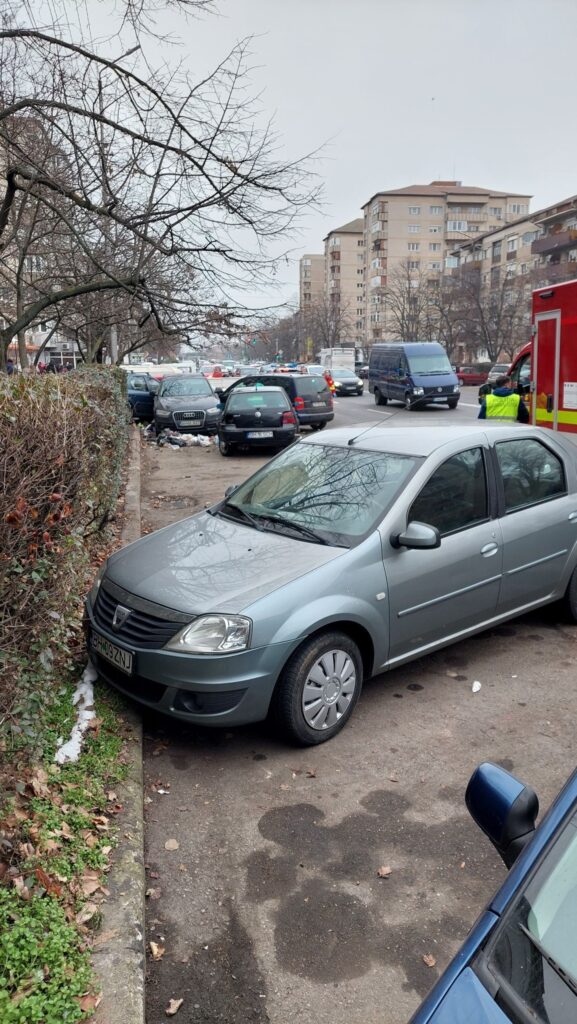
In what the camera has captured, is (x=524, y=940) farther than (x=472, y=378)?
No

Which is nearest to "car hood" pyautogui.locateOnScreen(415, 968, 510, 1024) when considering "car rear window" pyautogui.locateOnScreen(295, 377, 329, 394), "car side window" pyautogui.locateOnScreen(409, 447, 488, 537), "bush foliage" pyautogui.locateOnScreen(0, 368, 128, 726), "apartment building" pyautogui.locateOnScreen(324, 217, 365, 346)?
"bush foliage" pyautogui.locateOnScreen(0, 368, 128, 726)

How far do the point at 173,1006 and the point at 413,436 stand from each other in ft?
11.9

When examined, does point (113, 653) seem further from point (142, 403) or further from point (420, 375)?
point (420, 375)

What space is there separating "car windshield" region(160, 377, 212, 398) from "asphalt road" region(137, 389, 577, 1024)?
57.1ft

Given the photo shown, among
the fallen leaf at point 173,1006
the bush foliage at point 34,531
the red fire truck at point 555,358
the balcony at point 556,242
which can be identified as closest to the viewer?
the fallen leaf at point 173,1006

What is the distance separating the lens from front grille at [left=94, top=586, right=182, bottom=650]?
3.92 m

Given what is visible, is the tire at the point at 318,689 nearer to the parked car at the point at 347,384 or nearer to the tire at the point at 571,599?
the tire at the point at 571,599

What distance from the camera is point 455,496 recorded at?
16.0 feet

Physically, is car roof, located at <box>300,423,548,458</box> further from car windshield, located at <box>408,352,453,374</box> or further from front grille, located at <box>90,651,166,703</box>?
car windshield, located at <box>408,352,453,374</box>

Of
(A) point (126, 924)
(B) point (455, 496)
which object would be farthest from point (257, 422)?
(A) point (126, 924)

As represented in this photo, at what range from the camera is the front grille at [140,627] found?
3922 millimetres

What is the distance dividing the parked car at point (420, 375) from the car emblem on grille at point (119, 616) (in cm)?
2258

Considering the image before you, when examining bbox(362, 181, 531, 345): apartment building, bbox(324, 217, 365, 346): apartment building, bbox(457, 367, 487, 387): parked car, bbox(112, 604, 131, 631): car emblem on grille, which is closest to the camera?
bbox(112, 604, 131, 631): car emblem on grille

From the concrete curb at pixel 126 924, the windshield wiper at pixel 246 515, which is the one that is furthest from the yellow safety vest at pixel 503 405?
the concrete curb at pixel 126 924
